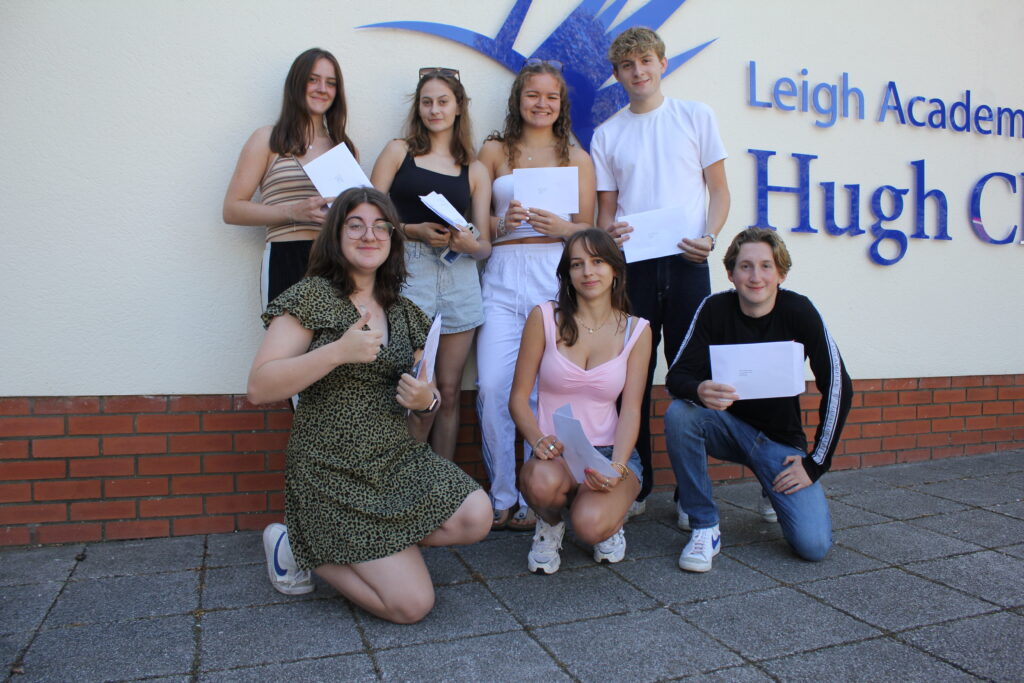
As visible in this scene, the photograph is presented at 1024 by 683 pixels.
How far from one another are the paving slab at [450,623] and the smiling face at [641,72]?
2387mm

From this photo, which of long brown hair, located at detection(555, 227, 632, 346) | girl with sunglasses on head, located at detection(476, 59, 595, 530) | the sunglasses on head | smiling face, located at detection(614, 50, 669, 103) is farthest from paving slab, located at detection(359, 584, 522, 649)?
smiling face, located at detection(614, 50, 669, 103)

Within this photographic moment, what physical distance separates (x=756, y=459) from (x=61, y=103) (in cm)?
344

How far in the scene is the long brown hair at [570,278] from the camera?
3.03m

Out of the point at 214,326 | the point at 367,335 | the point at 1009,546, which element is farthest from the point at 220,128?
the point at 1009,546

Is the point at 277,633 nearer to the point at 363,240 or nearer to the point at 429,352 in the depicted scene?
the point at 429,352

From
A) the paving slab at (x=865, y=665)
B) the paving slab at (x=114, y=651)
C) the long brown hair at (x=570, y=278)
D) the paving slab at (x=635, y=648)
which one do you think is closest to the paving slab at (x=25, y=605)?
the paving slab at (x=114, y=651)

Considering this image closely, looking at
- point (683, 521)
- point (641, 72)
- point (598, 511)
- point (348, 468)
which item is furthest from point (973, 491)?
point (348, 468)

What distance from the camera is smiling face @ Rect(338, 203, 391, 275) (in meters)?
2.68

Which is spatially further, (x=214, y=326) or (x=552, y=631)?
(x=214, y=326)

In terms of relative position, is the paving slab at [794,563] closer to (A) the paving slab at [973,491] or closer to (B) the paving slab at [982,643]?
(B) the paving slab at [982,643]

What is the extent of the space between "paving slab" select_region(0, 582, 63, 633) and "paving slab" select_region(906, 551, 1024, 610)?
331 centimetres

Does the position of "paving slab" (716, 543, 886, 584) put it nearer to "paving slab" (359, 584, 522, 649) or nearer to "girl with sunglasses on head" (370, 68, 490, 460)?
"paving slab" (359, 584, 522, 649)

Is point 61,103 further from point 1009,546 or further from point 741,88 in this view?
point 1009,546

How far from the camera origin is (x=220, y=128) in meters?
3.50
